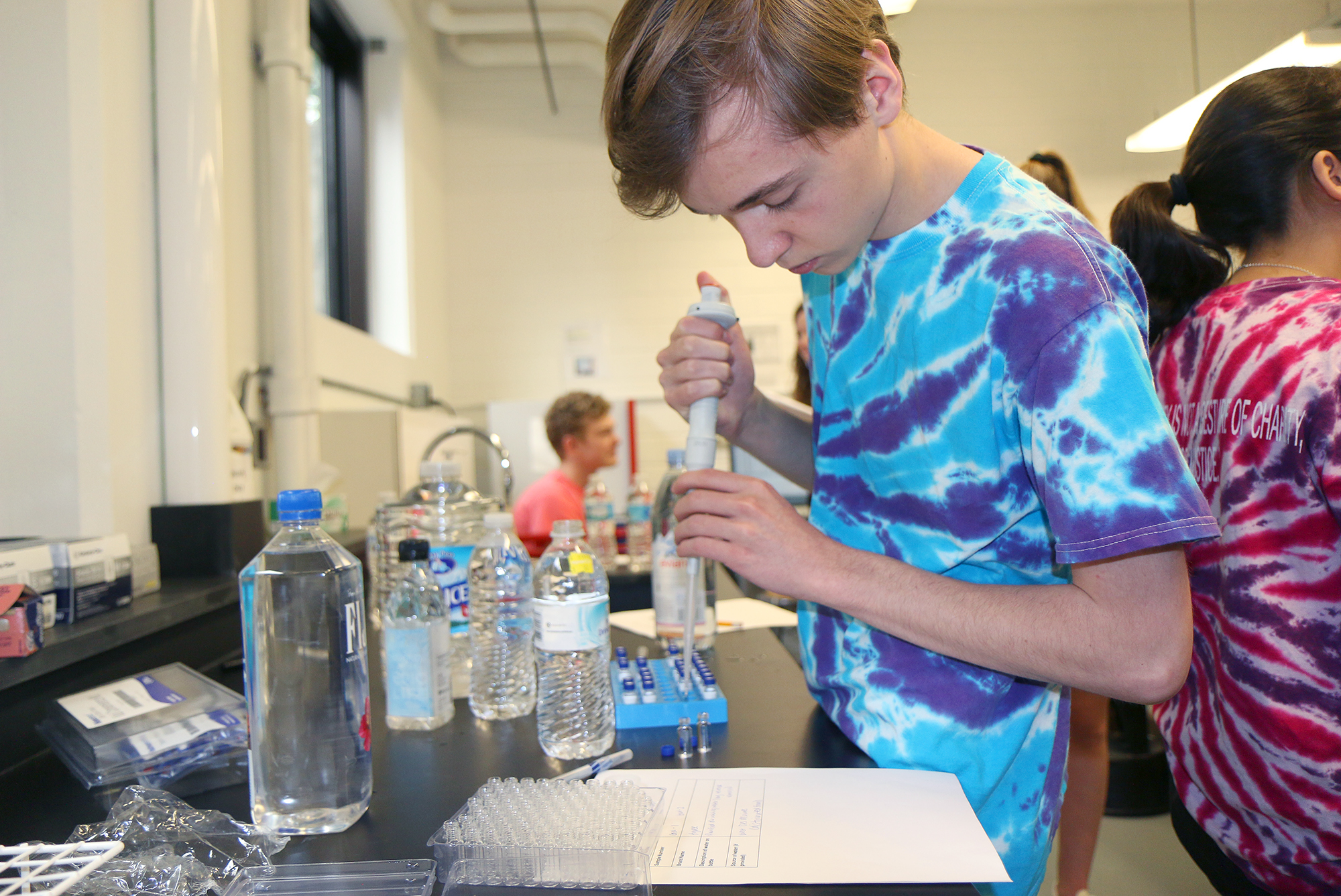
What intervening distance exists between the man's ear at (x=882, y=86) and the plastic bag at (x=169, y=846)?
0.87m

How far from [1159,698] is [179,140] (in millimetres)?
1888

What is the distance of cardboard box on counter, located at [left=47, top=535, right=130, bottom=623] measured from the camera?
115 centimetres

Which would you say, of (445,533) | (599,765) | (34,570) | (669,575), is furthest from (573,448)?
(599,765)

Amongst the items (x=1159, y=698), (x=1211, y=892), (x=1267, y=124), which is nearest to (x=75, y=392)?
(x=1159, y=698)

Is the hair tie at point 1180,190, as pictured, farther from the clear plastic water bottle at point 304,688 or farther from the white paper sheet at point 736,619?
the clear plastic water bottle at point 304,688

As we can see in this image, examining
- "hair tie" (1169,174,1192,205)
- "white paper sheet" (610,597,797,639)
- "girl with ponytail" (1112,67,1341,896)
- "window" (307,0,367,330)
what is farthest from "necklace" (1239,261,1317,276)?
"window" (307,0,367,330)

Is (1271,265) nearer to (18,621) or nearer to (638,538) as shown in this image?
(638,538)

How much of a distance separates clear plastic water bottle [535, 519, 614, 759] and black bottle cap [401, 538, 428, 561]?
186 millimetres

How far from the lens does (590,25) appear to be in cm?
462

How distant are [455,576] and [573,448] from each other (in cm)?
255

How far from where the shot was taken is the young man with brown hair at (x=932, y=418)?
2.28ft

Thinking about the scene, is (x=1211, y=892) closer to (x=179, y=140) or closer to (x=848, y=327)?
(x=848, y=327)

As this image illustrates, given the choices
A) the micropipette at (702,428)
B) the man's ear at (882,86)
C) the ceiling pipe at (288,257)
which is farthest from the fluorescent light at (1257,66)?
the ceiling pipe at (288,257)

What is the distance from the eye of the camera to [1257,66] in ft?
5.48
